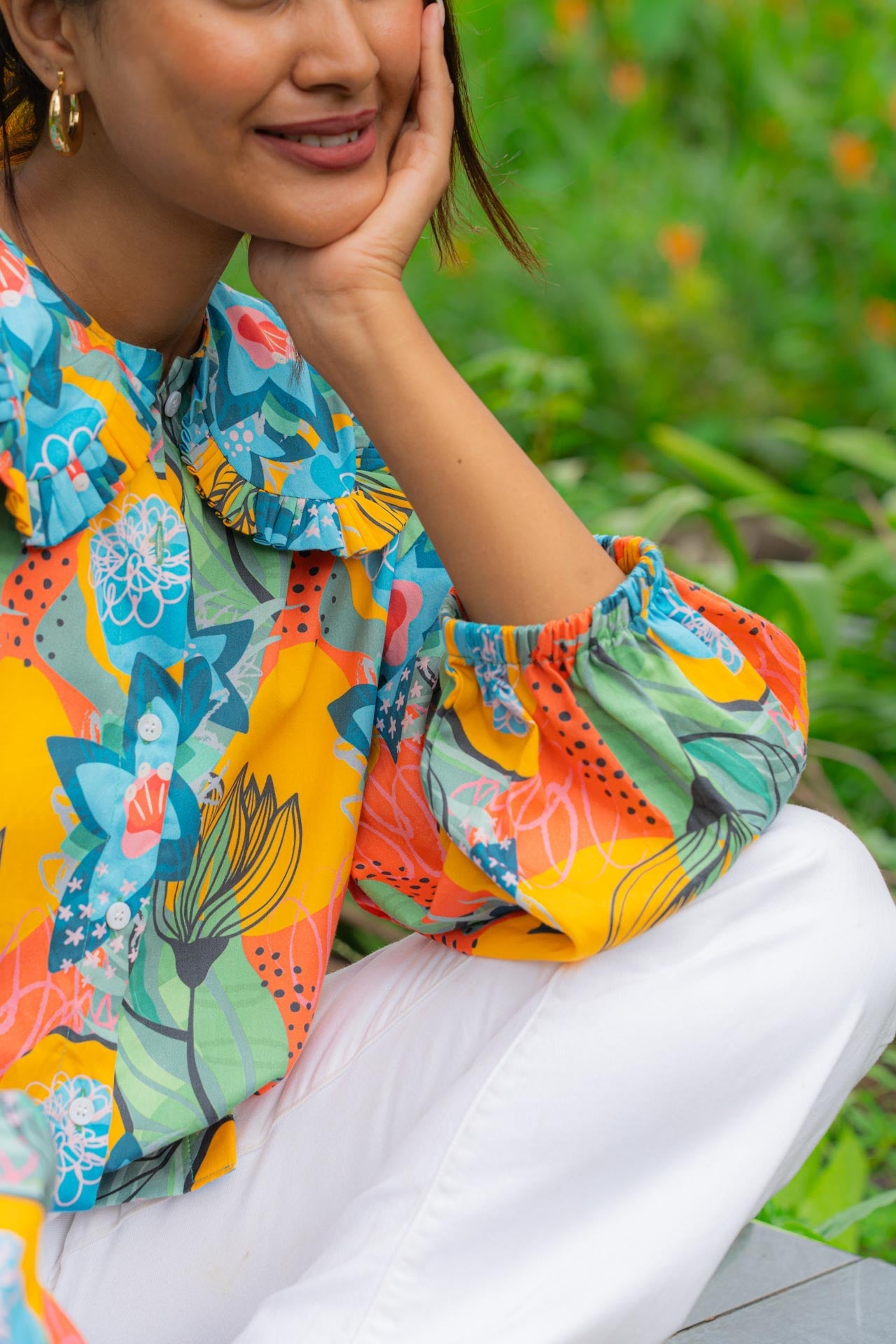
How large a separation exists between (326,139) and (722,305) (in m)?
3.16

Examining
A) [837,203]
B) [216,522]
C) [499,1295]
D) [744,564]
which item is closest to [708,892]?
[499,1295]

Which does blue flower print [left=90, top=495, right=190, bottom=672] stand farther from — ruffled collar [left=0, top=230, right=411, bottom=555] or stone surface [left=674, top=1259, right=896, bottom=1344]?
stone surface [left=674, top=1259, right=896, bottom=1344]

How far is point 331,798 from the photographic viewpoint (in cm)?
130

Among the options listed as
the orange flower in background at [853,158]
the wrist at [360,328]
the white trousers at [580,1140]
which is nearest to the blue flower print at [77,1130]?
the white trousers at [580,1140]

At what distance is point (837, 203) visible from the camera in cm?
431

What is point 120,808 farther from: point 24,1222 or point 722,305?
point 722,305

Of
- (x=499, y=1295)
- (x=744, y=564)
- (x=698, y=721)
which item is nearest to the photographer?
(x=499, y=1295)

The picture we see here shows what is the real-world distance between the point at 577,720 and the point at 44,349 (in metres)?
0.47

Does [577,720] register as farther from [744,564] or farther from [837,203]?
[837,203]

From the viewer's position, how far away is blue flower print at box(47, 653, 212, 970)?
111cm

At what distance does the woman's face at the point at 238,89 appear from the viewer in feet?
3.33

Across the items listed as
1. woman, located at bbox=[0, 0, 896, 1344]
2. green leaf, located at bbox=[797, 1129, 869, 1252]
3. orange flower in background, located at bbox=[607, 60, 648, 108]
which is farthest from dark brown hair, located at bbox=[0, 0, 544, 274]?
orange flower in background, located at bbox=[607, 60, 648, 108]

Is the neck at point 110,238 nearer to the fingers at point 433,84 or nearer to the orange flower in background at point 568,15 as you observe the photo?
the fingers at point 433,84

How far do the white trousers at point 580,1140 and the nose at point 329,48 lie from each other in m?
0.63
